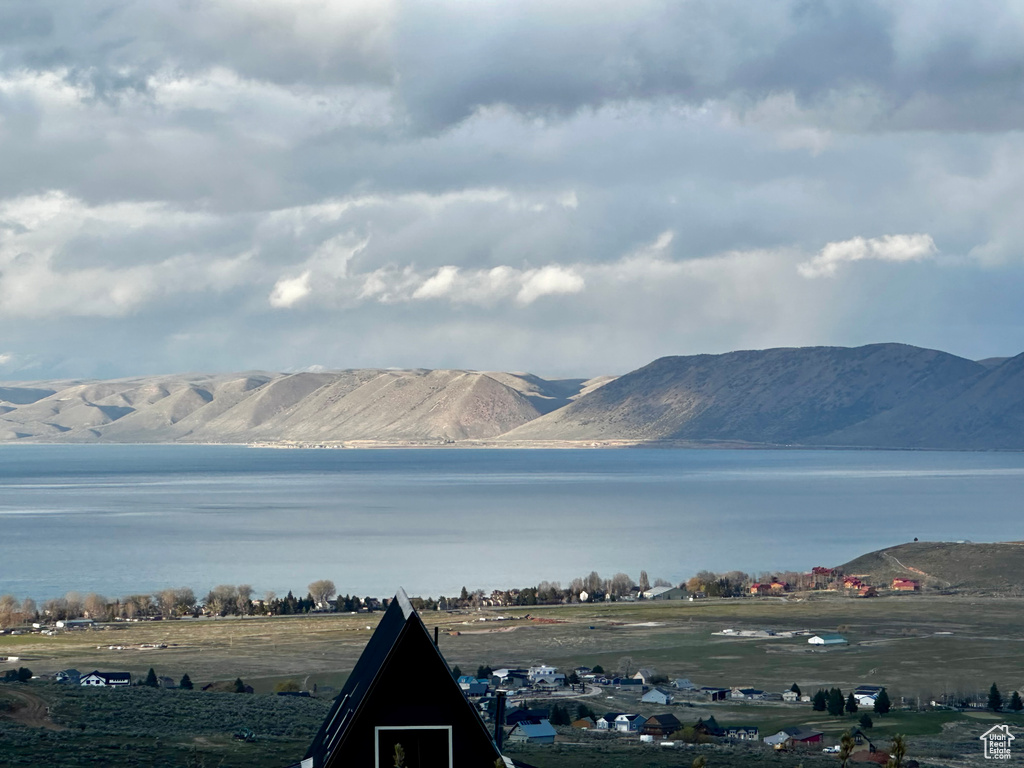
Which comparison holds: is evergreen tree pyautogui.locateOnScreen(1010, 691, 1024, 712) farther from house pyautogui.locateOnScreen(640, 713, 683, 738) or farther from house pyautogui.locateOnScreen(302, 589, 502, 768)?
house pyautogui.locateOnScreen(302, 589, 502, 768)

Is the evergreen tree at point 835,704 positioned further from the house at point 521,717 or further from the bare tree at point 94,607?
the bare tree at point 94,607

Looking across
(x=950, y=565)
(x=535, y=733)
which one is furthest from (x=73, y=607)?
(x=950, y=565)

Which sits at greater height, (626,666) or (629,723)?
(629,723)

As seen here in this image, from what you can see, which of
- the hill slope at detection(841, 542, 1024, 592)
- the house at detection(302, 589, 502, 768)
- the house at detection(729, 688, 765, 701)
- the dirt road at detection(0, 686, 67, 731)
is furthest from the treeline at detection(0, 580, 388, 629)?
the house at detection(302, 589, 502, 768)

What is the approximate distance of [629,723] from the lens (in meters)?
44.3

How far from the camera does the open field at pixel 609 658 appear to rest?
3428 centimetres

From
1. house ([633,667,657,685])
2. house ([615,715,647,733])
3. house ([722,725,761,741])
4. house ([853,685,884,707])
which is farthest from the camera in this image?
house ([633,667,657,685])

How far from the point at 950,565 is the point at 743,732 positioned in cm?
8272

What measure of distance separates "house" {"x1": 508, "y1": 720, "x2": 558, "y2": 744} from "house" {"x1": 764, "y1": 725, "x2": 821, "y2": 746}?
304 inches

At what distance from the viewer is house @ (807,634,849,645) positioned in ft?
246

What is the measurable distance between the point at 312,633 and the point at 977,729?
44890 millimetres

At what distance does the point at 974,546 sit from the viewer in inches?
4921

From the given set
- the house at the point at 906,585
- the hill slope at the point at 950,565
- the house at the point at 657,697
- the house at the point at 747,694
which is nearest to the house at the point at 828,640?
the house at the point at 747,694

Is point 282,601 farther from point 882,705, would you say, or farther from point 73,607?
point 882,705
